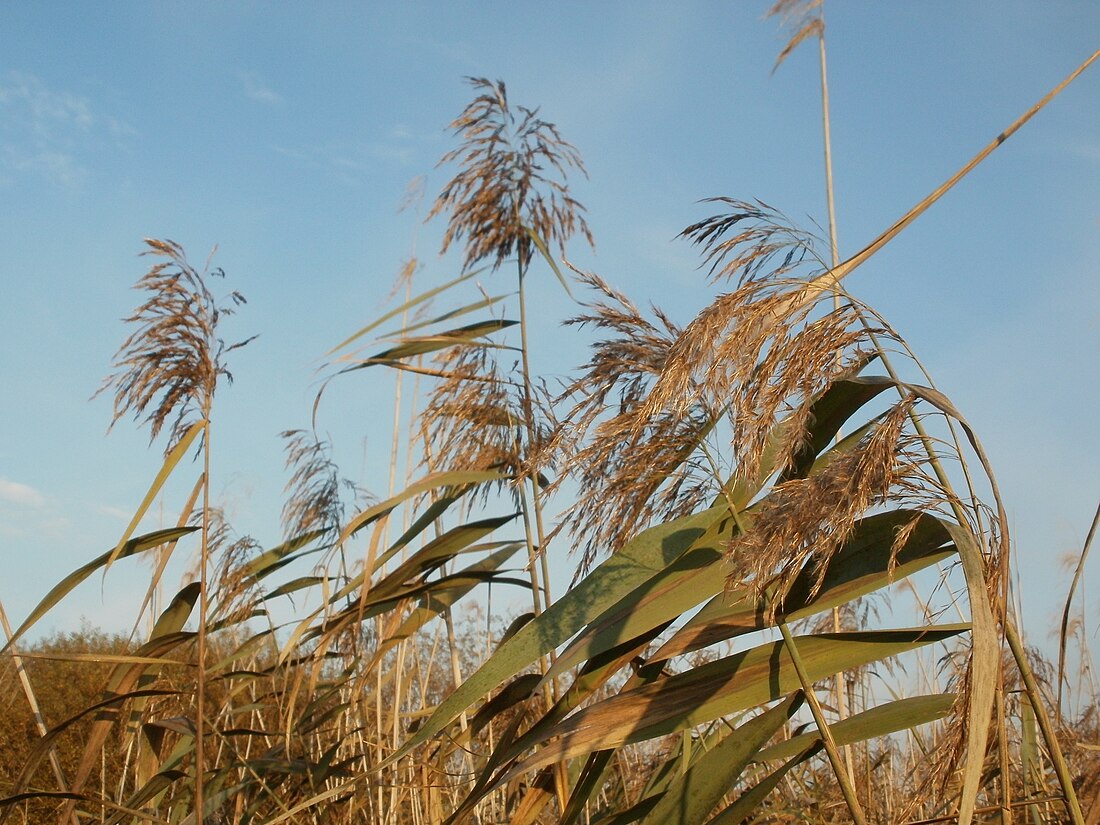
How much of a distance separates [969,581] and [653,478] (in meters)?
0.69

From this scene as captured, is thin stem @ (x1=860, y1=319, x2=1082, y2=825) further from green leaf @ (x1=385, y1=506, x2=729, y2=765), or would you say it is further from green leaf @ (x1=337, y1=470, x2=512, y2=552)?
green leaf @ (x1=337, y1=470, x2=512, y2=552)

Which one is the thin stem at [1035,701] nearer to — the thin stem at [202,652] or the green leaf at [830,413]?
the green leaf at [830,413]

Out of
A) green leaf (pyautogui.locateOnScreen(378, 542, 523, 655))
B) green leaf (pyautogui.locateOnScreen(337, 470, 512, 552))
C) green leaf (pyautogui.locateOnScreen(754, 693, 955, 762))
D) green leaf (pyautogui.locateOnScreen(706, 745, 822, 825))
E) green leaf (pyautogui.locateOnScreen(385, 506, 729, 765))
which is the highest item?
green leaf (pyautogui.locateOnScreen(337, 470, 512, 552))

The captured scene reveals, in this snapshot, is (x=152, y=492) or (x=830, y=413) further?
(x=152, y=492)

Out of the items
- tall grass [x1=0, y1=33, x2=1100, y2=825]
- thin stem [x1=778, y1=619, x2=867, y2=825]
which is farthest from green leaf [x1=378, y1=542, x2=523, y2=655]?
thin stem [x1=778, y1=619, x2=867, y2=825]

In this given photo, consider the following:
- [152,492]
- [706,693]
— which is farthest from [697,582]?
[152,492]

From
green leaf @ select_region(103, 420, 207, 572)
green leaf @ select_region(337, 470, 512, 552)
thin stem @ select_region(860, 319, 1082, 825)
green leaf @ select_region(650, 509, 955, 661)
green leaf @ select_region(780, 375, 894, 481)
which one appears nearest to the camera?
thin stem @ select_region(860, 319, 1082, 825)

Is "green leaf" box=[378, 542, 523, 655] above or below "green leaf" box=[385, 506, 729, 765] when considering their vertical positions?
above

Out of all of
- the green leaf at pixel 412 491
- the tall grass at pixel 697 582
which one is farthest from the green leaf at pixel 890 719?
the green leaf at pixel 412 491

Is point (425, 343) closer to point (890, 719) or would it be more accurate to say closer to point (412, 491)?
point (412, 491)

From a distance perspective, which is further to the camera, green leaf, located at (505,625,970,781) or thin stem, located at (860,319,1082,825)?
green leaf, located at (505,625,970,781)

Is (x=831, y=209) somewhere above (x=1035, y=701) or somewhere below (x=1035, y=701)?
above

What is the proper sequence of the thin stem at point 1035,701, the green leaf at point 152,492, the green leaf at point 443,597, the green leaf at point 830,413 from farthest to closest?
the green leaf at point 443,597
the green leaf at point 152,492
the green leaf at point 830,413
the thin stem at point 1035,701

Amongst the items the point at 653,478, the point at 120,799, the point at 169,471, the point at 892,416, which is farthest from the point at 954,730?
the point at 120,799
